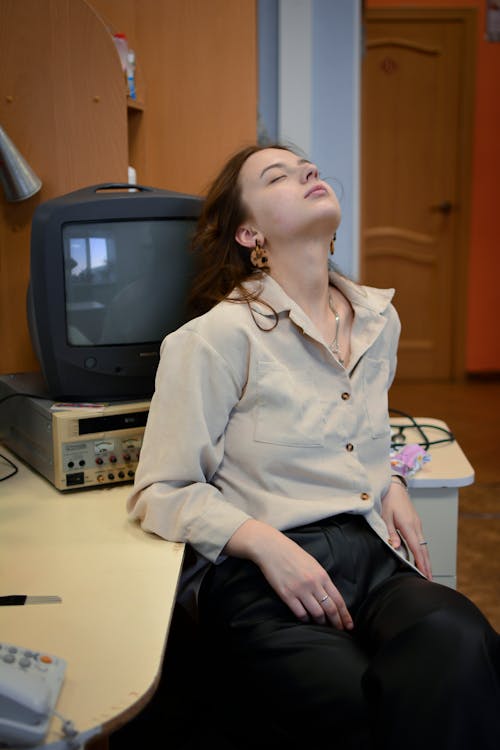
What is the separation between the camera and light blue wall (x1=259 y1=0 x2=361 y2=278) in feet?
7.57

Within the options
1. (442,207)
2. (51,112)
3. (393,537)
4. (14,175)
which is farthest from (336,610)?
(442,207)

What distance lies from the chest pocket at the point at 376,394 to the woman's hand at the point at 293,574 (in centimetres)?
28

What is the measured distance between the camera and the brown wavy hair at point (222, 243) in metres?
1.36

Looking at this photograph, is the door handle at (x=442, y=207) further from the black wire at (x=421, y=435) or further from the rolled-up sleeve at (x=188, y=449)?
the rolled-up sleeve at (x=188, y=449)

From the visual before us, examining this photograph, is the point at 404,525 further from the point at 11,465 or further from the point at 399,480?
the point at 11,465

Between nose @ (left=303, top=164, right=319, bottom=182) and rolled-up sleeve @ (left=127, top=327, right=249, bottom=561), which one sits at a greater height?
nose @ (left=303, top=164, right=319, bottom=182)

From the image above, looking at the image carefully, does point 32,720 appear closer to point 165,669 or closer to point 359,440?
point 359,440

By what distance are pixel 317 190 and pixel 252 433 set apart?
0.42 meters

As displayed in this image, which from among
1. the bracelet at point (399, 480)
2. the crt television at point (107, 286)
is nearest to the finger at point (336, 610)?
the bracelet at point (399, 480)

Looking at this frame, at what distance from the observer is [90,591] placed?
3.15ft

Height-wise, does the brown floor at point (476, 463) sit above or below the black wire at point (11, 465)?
below

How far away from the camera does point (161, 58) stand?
7.08ft

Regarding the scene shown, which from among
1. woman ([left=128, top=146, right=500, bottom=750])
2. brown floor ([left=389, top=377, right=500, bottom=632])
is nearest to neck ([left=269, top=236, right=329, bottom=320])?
woman ([left=128, top=146, right=500, bottom=750])

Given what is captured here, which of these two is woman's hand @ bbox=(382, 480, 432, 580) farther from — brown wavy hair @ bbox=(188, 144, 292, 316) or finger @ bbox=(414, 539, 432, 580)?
brown wavy hair @ bbox=(188, 144, 292, 316)
